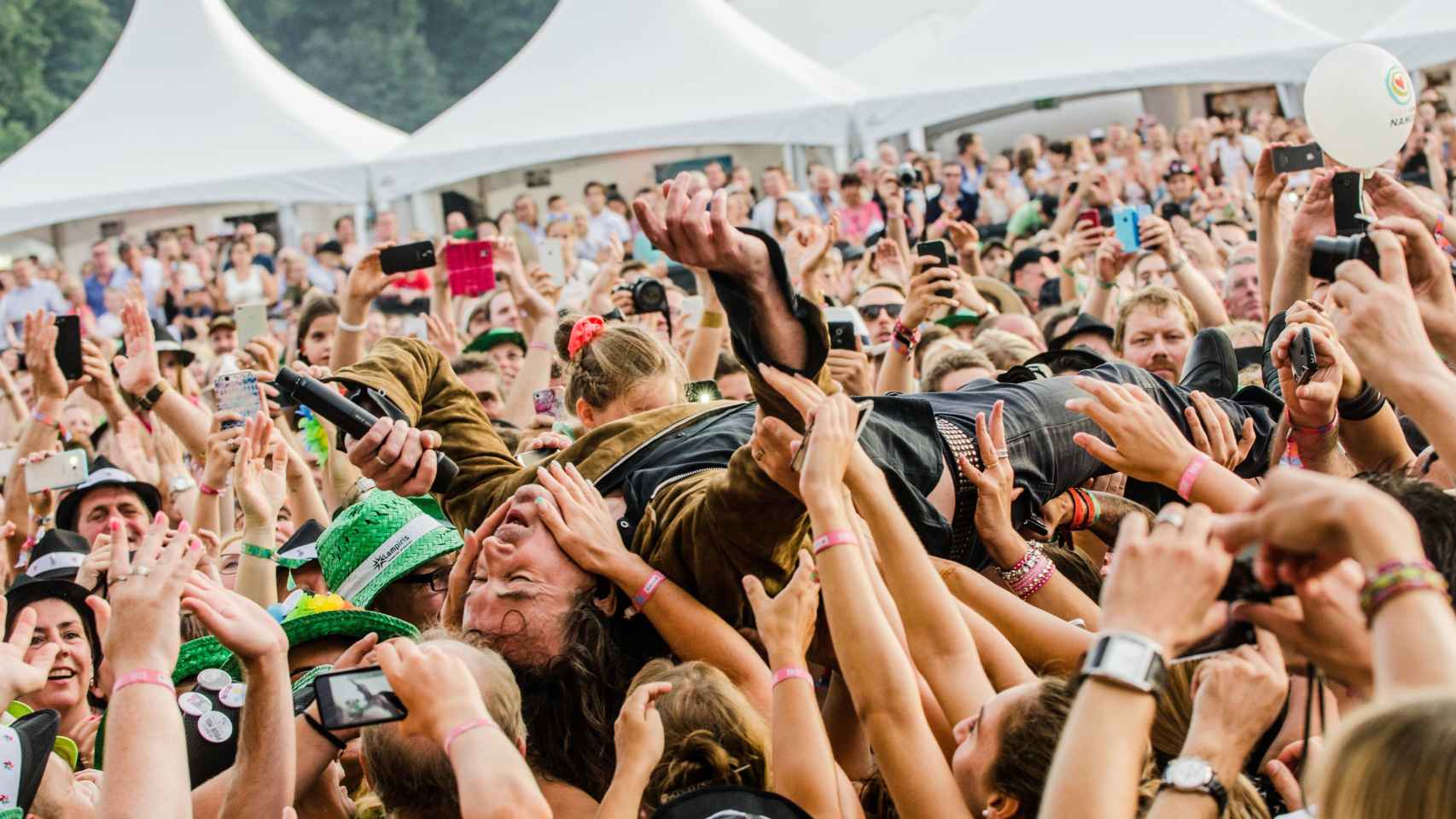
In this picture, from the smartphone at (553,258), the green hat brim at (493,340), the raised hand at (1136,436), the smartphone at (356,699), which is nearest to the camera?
the smartphone at (356,699)

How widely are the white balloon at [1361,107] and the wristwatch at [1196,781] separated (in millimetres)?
2776

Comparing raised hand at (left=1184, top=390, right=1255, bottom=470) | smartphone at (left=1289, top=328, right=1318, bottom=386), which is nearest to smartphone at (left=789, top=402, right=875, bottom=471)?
raised hand at (left=1184, top=390, right=1255, bottom=470)

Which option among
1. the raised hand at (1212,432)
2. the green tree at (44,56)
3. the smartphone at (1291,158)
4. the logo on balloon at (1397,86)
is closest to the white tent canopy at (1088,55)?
the smartphone at (1291,158)

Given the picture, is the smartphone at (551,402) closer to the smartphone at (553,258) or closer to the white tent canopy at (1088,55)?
the smartphone at (553,258)

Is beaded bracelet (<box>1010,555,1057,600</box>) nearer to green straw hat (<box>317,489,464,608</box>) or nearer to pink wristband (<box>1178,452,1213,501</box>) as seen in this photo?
pink wristband (<box>1178,452,1213,501</box>)

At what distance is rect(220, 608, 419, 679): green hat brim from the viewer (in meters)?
3.33

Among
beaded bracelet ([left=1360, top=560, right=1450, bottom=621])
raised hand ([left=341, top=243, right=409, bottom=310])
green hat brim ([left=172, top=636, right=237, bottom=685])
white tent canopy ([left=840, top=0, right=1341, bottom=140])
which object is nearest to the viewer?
beaded bracelet ([left=1360, top=560, right=1450, bottom=621])

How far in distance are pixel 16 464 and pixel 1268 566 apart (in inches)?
202

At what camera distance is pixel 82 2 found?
35906mm

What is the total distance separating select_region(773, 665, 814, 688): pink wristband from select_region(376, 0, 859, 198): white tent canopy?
12551mm

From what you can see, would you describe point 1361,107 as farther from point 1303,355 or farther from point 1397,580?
point 1397,580

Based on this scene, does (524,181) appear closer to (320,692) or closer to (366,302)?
(366,302)

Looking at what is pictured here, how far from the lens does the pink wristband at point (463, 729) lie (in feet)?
7.64

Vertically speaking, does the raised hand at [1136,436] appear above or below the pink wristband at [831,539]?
above
